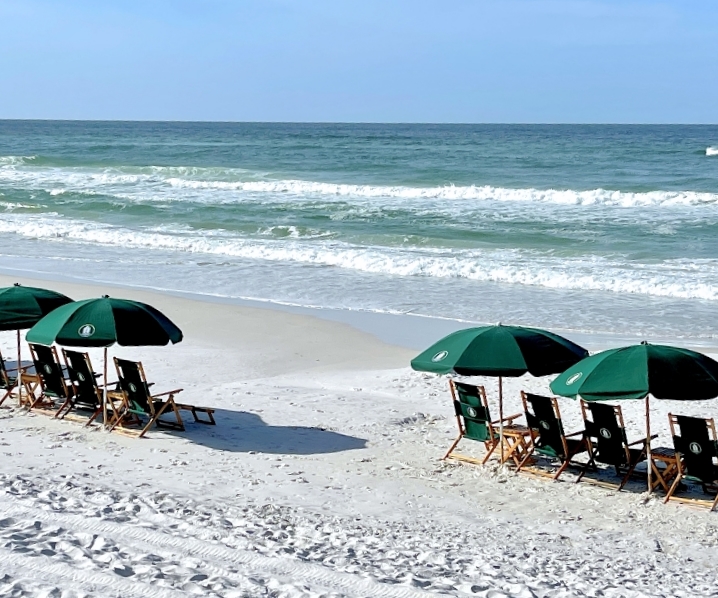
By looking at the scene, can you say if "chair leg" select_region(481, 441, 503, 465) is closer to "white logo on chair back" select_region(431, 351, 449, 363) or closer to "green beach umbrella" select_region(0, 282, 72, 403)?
"white logo on chair back" select_region(431, 351, 449, 363)

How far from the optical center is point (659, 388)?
24.8ft

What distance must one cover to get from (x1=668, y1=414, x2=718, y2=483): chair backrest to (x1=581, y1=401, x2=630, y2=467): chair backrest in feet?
1.64

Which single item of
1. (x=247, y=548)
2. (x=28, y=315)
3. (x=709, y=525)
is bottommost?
(x=709, y=525)

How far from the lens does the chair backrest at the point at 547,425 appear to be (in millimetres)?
8523

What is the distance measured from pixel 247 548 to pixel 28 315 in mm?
4856

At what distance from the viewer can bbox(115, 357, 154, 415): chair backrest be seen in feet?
30.9

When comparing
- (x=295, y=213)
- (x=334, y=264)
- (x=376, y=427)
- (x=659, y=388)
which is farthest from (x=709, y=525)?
(x=295, y=213)

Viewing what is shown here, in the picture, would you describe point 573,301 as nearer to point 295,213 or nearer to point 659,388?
point 659,388

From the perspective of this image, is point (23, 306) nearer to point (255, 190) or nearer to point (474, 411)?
point (474, 411)

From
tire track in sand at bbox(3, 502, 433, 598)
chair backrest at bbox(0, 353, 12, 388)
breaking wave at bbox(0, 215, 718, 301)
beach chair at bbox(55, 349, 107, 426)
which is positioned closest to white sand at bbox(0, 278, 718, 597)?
tire track in sand at bbox(3, 502, 433, 598)

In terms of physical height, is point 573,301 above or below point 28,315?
below

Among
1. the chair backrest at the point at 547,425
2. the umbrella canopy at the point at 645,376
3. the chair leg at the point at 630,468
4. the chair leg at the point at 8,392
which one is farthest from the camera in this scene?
the chair leg at the point at 8,392

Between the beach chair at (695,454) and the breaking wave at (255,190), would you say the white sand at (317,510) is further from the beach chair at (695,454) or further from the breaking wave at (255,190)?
→ the breaking wave at (255,190)

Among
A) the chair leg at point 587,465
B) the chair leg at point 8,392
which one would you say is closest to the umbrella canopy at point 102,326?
the chair leg at point 8,392
